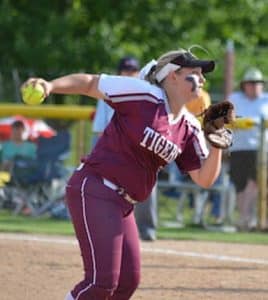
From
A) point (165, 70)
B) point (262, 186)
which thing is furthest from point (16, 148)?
point (165, 70)

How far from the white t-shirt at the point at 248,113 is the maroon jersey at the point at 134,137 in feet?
24.5

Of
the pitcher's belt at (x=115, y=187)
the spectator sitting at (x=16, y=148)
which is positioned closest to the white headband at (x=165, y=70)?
the pitcher's belt at (x=115, y=187)

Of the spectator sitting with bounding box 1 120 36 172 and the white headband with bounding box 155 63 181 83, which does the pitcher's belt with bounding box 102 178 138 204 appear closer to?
the white headband with bounding box 155 63 181 83

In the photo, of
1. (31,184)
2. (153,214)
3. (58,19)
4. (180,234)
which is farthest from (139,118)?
(58,19)

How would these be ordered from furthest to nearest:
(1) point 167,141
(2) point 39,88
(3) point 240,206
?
(3) point 240,206, (1) point 167,141, (2) point 39,88

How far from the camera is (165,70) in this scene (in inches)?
261

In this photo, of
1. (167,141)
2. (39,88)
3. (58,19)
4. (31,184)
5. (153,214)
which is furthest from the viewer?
(58,19)

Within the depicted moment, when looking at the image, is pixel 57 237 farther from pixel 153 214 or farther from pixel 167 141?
pixel 167 141

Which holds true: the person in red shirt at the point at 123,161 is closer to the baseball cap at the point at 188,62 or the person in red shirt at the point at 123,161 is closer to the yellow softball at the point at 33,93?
the baseball cap at the point at 188,62

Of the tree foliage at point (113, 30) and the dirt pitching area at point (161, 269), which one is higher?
the tree foliage at point (113, 30)

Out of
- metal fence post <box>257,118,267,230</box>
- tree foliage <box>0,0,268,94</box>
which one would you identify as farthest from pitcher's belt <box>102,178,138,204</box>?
tree foliage <box>0,0,268,94</box>

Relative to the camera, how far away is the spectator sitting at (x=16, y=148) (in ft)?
50.8

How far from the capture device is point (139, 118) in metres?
6.53

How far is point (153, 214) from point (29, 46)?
460 inches
